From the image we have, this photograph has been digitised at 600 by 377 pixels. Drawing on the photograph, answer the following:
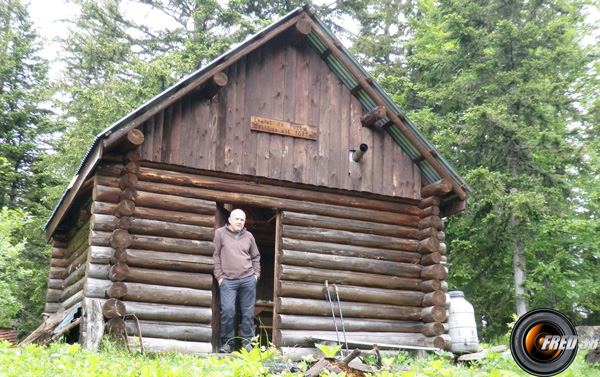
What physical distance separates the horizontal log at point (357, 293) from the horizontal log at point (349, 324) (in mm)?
350

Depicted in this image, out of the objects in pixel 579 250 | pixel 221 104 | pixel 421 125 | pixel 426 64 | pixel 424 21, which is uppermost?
pixel 424 21

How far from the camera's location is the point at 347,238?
40.1 feet

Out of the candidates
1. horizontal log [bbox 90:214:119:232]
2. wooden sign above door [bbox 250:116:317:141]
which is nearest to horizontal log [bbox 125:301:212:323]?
horizontal log [bbox 90:214:119:232]

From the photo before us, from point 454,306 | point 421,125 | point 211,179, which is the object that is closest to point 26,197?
point 421,125

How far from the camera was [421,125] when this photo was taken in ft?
68.1

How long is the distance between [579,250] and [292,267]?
1233cm

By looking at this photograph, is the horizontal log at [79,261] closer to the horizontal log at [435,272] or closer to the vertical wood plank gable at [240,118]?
the vertical wood plank gable at [240,118]

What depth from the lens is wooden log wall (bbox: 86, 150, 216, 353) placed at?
1034 cm

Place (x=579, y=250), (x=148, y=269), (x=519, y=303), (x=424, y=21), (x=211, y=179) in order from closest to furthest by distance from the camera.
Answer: (x=148, y=269) → (x=211, y=179) → (x=519, y=303) → (x=579, y=250) → (x=424, y=21)

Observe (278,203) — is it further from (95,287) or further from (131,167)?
(95,287)

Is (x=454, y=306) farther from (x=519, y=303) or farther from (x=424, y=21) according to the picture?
(x=424, y=21)

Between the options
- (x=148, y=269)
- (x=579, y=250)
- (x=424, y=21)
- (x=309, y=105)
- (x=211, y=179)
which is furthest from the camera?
(x=424, y=21)

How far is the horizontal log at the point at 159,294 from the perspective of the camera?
10.3 meters

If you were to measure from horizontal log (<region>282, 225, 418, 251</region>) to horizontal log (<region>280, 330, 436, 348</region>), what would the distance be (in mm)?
1599
